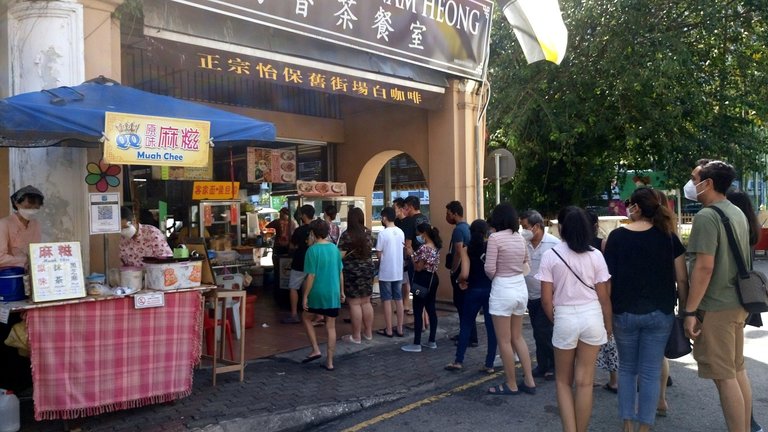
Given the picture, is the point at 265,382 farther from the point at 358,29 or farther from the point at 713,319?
the point at 358,29

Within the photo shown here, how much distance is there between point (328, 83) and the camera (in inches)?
306

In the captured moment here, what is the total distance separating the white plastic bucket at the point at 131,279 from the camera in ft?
16.1

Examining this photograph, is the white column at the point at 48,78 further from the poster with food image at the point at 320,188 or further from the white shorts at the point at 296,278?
the poster with food image at the point at 320,188

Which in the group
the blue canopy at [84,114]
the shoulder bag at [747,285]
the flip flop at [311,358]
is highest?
the blue canopy at [84,114]

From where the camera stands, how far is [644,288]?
398 centimetres

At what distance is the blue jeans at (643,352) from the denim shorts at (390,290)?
3.78m

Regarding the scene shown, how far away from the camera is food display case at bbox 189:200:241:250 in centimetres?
1025

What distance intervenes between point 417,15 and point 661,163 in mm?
7388

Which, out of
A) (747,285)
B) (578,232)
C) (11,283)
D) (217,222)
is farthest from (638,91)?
(11,283)

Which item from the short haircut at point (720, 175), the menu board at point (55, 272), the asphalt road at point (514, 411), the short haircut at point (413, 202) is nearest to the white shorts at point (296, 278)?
the short haircut at point (413, 202)

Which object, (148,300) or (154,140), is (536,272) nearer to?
(148,300)

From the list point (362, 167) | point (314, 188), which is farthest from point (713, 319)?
point (362, 167)

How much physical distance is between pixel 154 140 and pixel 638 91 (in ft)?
33.7

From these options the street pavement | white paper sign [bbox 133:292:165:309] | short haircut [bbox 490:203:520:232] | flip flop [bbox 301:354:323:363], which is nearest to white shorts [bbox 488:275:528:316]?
short haircut [bbox 490:203:520:232]
